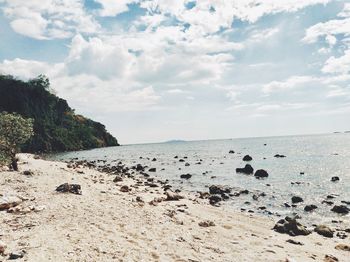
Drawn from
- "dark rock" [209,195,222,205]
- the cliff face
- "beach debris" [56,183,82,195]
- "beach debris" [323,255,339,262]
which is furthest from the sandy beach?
the cliff face

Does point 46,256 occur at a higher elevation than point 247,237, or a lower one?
higher

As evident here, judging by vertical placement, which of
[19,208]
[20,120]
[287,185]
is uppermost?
[20,120]

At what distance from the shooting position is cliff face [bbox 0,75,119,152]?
14575 cm

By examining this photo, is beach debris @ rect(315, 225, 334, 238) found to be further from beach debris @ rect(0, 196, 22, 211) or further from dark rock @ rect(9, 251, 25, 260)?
beach debris @ rect(0, 196, 22, 211)

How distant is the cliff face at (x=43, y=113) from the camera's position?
145750mm

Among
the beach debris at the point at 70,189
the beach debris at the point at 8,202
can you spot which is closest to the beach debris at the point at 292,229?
the beach debris at the point at 70,189

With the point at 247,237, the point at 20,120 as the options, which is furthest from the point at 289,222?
the point at 20,120

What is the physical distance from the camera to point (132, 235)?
14.8 meters

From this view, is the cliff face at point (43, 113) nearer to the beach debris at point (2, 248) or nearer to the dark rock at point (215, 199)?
the dark rock at point (215, 199)

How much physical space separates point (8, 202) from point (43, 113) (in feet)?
511

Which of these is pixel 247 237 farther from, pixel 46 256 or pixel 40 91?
pixel 40 91

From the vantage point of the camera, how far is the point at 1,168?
113ft

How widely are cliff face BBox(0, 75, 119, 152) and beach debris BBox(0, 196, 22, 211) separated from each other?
408 feet

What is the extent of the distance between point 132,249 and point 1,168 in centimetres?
2758
